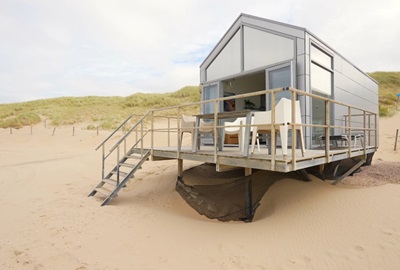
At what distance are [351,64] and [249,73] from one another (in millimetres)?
4142

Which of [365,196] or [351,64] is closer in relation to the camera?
[365,196]

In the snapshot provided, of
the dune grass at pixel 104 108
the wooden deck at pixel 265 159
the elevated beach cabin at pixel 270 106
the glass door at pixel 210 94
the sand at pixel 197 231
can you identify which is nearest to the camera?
the sand at pixel 197 231

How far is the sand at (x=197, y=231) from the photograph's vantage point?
11.8 feet

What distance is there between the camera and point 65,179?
9.28 metres

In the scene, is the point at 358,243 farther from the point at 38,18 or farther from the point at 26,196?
the point at 38,18

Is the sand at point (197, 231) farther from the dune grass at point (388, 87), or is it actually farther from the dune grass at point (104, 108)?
the dune grass at point (388, 87)

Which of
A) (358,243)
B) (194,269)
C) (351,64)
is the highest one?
(351,64)

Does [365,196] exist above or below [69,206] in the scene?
above

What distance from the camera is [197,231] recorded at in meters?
4.81

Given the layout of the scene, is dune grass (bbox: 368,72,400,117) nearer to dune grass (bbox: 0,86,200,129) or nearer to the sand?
dune grass (bbox: 0,86,200,129)

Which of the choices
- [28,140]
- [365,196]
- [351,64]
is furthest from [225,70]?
[28,140]

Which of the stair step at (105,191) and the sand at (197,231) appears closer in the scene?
the sand at (197,231)

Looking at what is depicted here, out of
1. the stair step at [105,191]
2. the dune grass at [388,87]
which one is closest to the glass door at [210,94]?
the stair step at [105,191]

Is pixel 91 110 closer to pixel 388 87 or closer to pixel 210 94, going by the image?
pixel 210 94
